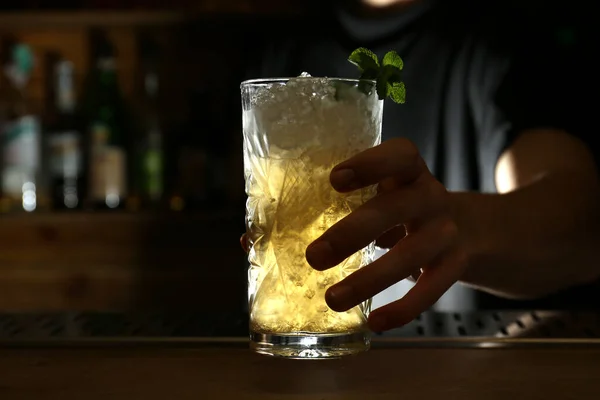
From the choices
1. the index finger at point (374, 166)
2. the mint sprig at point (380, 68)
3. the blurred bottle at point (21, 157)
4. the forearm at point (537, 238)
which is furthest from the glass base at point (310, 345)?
the blurred bottle at point (21, 157)

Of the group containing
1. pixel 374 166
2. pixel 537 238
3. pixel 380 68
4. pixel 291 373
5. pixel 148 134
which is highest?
pixel 148 134

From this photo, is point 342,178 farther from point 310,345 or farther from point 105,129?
point 105,129

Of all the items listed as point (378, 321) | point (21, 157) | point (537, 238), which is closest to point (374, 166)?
point (378, 321)

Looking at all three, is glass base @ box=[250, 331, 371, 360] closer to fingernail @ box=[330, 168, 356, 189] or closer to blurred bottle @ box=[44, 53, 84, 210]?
fingernail @ box=[330, 168, 356, 189]

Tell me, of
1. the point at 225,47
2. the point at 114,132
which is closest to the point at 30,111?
the point at 114,132

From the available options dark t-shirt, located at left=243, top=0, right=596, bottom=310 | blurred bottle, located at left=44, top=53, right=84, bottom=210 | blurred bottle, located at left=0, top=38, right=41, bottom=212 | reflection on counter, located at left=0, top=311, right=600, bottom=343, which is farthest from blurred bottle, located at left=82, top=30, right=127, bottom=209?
reflection on counter, located at left=0, top=311, right=600, bottom=343

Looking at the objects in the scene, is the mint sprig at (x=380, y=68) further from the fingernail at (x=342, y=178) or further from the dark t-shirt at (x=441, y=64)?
the dark t-shirt at (x=441, y=64)
